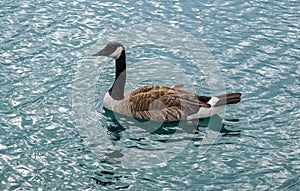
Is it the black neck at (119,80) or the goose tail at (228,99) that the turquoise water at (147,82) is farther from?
the black neck at (119,80)

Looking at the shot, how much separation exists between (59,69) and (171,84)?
6.81ft

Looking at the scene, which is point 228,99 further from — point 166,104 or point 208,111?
point 166,104

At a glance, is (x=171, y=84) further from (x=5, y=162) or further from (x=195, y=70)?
(x=5, y=162)

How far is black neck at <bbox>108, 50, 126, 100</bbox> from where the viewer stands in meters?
11.1

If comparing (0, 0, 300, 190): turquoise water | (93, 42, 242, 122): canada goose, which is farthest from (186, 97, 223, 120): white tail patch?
(0, 0, 300, 190): turquoise water

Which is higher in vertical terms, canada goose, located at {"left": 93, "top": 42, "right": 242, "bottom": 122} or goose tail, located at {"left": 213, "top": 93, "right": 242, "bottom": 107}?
goose tail, located at {"left": 213, "top": 93, "right": 242, "bottom": 107}

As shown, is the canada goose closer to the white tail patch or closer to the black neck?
the white tail patch

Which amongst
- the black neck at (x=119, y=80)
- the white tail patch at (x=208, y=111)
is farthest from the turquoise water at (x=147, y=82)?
the black neck at (x=119, y=80)

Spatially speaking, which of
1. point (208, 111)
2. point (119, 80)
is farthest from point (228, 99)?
point (119, 80)

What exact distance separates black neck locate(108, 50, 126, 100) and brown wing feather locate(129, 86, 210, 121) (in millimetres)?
351

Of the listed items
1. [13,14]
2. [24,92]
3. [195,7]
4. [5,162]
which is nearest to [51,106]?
[24,92]

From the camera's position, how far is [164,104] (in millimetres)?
10727

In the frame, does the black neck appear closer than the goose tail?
No

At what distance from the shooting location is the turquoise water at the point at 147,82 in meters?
9.07
